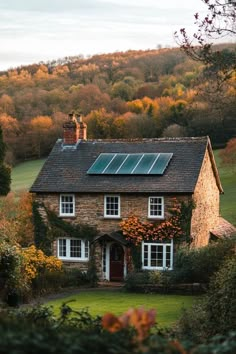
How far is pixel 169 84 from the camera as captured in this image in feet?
373

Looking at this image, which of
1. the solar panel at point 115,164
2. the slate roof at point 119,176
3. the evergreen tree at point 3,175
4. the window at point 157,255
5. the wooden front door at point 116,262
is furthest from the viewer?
the evergreen tree at point 3,175

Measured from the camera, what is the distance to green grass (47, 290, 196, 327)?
952 inches

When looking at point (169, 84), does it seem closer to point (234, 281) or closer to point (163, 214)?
point (163, 214)

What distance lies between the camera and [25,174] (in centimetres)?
7988

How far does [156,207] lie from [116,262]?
378 cm

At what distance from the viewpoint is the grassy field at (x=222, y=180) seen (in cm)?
5969

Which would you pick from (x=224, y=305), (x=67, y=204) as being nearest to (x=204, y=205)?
(x=67, y=204)

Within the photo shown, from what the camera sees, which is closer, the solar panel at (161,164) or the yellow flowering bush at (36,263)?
the yellow flowering bush at (36,263)

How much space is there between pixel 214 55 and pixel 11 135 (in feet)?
232

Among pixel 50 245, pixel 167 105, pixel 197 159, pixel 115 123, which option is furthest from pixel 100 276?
pixel 167 105

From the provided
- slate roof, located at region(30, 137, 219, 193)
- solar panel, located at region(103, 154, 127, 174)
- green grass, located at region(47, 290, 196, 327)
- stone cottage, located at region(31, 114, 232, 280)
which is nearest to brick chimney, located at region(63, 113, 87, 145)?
slate roof, located at region(30, 137, 219, 193)

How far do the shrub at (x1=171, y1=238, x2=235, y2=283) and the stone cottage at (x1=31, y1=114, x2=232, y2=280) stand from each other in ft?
6.71

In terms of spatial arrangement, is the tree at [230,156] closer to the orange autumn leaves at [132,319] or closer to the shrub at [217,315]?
the shrub at [217,315]

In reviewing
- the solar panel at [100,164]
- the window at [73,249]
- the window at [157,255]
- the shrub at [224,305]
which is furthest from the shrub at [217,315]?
the solar panel at [100,164]
